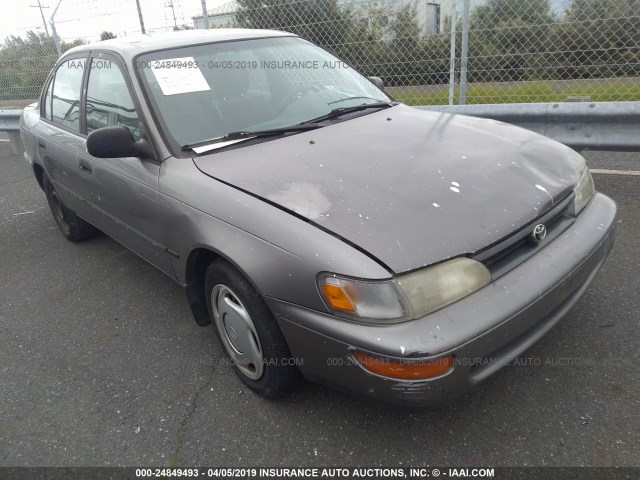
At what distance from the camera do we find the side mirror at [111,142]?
8.17 ft

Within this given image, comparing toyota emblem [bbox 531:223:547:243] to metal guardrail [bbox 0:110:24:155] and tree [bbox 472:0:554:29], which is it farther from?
metal guardrail [bbox 0:110:24:155]

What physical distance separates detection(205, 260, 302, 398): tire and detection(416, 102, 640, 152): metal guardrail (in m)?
3.28

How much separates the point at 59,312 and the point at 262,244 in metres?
2.08

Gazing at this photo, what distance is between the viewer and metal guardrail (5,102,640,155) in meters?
3.97

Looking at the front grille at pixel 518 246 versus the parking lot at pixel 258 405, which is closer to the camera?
the front grille at pixel 518 246

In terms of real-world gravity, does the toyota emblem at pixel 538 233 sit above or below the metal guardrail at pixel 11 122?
above

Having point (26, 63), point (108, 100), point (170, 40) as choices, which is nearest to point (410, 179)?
point (170, 40)

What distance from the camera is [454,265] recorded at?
1.78 m

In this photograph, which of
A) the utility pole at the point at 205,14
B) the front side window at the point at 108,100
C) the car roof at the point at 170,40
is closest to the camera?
the front side window at the point at 108,100

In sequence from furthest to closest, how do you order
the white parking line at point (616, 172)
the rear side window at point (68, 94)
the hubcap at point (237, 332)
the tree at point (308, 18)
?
the tree at point (308, 18) → the white parking line at point (616, 172) → the rear side window at point (68, 94) → the hubcap at point (237, 332)

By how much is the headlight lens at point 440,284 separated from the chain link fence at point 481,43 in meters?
3.96

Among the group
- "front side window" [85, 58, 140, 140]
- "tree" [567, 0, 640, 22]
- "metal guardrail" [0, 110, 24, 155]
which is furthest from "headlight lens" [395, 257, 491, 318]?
"metal guardrail" [0, 110, 24, 155]

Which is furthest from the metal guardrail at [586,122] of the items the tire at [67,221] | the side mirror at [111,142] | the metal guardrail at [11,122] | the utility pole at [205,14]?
the metal guardrail at [11,122]

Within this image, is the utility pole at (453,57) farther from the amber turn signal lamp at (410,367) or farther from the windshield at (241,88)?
the amber turn signal lamp at (410,367)
